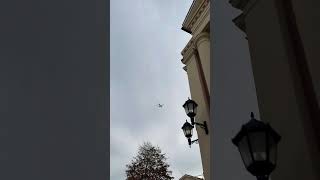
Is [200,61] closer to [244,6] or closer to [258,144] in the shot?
[244,6]

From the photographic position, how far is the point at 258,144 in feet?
12.3

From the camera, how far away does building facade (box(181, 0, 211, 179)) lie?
10.9 meters

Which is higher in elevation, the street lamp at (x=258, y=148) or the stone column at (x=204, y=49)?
the stone column at (x=204, y=49)

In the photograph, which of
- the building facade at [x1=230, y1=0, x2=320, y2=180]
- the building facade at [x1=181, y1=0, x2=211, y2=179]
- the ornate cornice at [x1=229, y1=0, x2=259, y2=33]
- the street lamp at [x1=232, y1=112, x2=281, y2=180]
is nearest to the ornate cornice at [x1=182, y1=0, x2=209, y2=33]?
the building facade at [x1=181, y1=0, x2=211, y2=179]

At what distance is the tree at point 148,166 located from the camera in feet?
73.3

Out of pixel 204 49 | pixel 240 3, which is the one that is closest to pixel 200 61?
pixel 204 49

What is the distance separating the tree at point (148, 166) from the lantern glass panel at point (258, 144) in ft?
61.1

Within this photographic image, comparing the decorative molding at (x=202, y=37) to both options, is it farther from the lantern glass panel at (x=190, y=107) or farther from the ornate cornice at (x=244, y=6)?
the ornate cornice at (x=244, y=6)

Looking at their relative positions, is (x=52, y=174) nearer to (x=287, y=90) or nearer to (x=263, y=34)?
(x=287, y=90)

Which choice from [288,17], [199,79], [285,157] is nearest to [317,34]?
[288,17]

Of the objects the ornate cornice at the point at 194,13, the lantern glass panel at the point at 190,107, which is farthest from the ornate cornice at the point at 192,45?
the lantern glass panel at the point at 190,107

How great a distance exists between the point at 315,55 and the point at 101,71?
8.06 ft

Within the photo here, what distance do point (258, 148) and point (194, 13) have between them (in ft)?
30.7

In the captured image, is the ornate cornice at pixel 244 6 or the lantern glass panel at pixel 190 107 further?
the lantern glass panel at pixel 190 107
